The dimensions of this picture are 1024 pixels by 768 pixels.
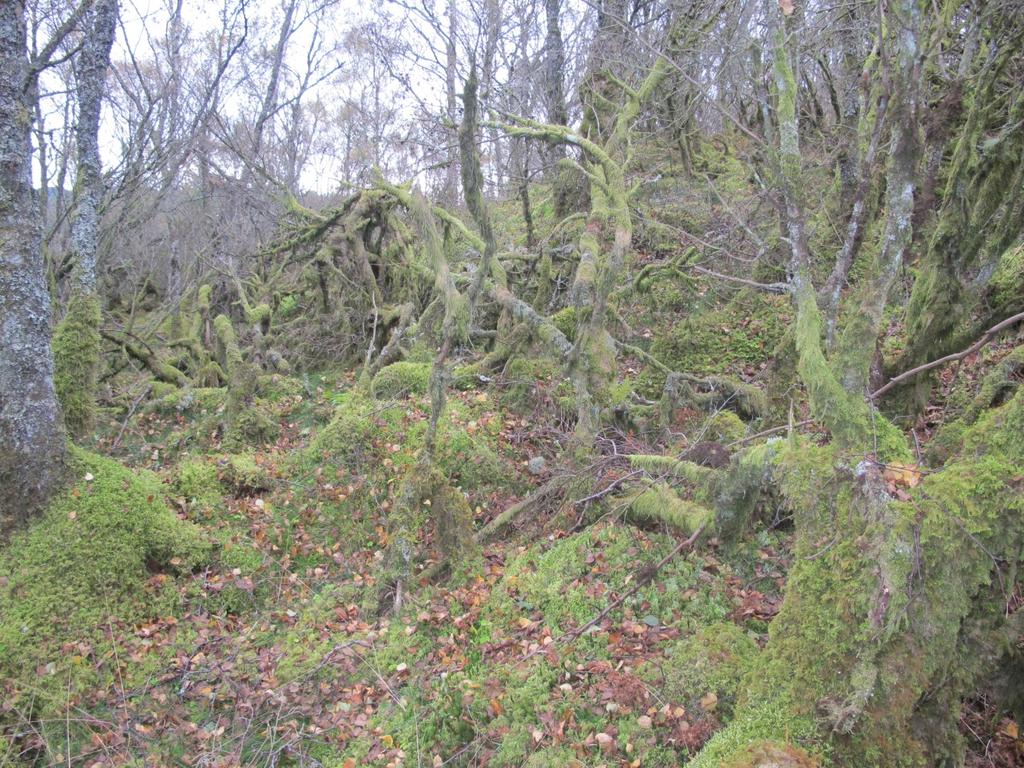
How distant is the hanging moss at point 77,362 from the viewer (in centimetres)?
488

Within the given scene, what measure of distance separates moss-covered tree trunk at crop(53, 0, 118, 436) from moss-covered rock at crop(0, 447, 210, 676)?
530 millimetres

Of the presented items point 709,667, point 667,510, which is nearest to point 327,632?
point 667,510

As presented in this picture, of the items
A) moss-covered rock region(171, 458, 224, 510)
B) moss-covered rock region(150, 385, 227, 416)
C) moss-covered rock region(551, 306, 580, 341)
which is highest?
moss-covered rock region(551, 306, 580, 341)

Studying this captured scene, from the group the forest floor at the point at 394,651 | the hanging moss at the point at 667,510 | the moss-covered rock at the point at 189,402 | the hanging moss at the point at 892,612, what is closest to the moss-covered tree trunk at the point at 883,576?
the hanging moss at the point at 892,612

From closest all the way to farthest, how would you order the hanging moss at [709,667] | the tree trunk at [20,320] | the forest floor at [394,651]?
the hanging moss at [709,667] → the forest floor at [394,651] → the tree trunk at [20,320]

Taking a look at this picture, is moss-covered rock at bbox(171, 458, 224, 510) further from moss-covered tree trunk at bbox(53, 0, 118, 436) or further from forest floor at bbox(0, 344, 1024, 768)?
moss-covered tree trunk at bbox(53, 0, 118, 436)

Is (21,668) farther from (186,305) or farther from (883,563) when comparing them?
(186,305)

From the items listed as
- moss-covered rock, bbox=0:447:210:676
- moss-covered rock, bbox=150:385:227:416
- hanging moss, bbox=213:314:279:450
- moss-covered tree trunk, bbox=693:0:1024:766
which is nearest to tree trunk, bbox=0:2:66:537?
moss-covered rock, bbox=0:447:210:676

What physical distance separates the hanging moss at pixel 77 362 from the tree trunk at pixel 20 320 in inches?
15.4

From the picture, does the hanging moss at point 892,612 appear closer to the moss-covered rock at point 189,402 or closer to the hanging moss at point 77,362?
the hanging moss at point 77,362

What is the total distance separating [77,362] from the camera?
4.95 meters

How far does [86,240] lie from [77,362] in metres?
1.01

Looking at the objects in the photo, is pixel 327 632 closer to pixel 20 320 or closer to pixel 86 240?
pixel 20 320

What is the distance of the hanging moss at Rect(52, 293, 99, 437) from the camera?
488 cm
